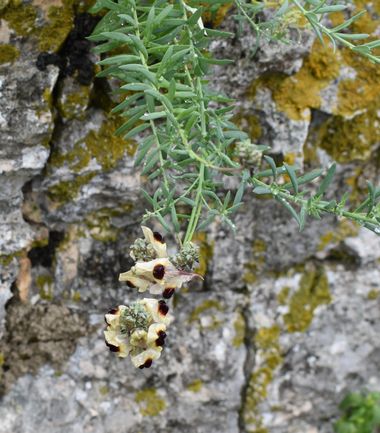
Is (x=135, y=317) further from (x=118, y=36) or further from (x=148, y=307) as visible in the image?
(x=118, y=36)

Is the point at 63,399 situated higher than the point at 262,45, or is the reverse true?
the point at 262,45

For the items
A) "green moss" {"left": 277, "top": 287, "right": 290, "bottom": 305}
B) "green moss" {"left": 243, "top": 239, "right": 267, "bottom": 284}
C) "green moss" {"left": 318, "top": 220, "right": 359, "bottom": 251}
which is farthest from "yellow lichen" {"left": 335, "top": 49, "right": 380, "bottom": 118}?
"green moss" {"left": 277, "top": 287, "right": 290, "bottom": 305}

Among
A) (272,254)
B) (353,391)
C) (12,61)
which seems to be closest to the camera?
(12,61)

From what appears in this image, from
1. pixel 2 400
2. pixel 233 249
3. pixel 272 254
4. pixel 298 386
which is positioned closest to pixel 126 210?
pixel 233 249

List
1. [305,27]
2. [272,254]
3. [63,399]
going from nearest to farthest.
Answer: [305,27] → [63,399] → [272,254]

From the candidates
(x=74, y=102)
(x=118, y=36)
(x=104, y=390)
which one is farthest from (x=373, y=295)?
(x=118, y=36)

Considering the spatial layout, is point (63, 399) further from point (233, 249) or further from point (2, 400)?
point (233, 249)

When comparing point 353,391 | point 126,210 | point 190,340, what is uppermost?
point 126,210
